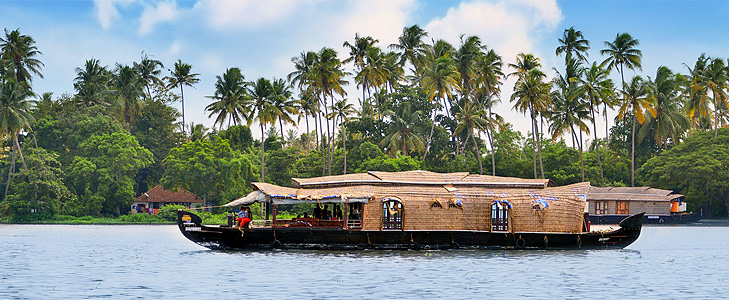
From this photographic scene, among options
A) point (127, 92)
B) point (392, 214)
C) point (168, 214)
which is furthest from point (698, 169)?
point (127, 92)

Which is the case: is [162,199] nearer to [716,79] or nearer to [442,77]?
[442,77]

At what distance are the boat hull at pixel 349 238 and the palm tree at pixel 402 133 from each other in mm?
38138

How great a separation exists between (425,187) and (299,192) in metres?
5.13

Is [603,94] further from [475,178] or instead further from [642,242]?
[475,178]

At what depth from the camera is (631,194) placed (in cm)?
6206

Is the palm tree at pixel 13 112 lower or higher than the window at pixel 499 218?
higher

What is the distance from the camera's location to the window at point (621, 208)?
61.9 meters

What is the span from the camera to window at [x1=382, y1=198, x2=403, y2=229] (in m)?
32.4

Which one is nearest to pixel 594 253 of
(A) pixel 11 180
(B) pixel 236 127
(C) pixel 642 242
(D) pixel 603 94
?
(C) pixel 642 242

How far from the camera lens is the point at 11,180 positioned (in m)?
68.1

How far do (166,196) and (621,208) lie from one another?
39.3 metres

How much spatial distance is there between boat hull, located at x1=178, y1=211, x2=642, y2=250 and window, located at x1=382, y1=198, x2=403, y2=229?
1.86ft

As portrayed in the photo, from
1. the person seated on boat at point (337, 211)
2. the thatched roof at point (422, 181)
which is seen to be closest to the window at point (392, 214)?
the thatched roof at point (422, 181)

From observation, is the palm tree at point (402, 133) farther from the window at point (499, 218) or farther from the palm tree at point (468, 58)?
the window at point (499, 218)
